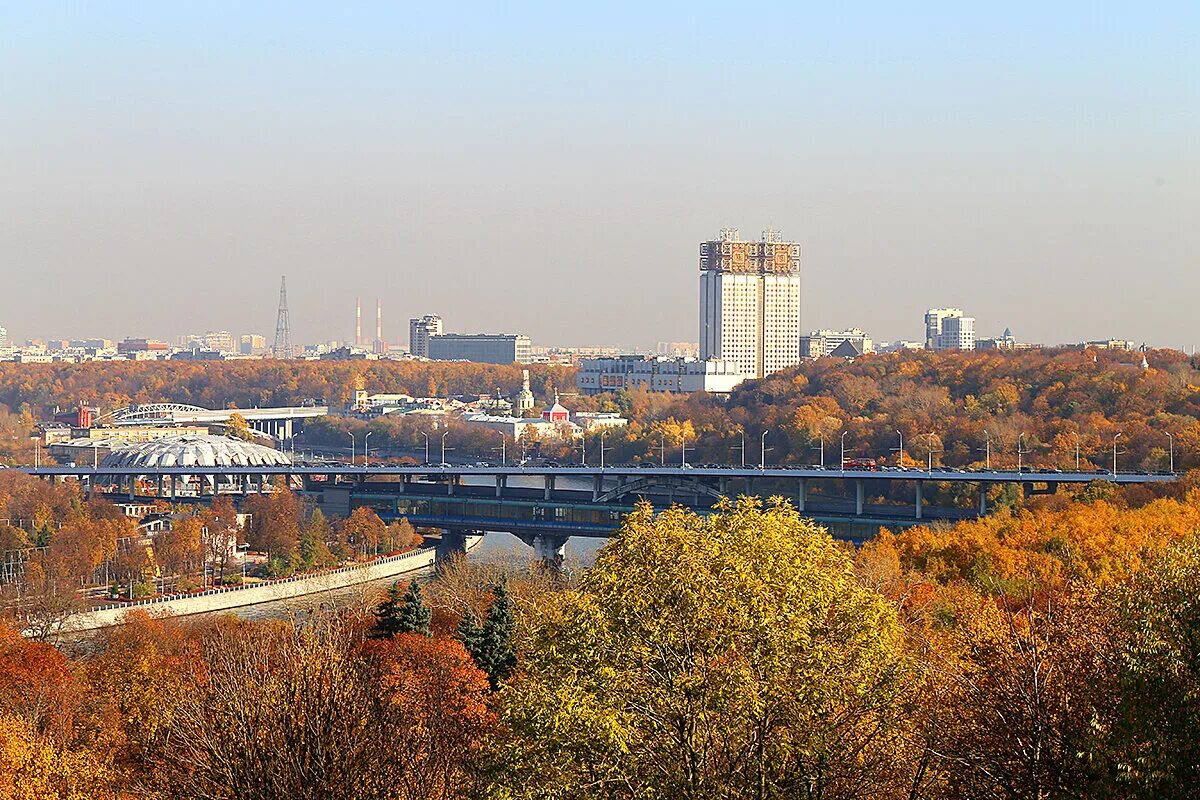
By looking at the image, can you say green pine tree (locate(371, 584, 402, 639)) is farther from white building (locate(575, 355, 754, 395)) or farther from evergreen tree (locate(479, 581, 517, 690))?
white building (locate(575, 355, 754, 395))

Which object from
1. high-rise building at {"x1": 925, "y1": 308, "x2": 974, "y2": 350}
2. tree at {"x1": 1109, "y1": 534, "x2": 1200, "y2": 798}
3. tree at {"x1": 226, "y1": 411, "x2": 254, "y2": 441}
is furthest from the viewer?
high-rise building at {"x1": 925, "y1": 308, "x2": 974, "y2": 350}

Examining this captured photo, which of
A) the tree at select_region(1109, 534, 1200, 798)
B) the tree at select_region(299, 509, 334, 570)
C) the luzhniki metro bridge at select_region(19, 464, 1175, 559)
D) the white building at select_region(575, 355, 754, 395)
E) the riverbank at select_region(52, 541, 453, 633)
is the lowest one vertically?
the riverbank at select_region(52, 541, 453, 633)

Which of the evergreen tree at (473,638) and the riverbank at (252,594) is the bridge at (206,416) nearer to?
the riverbank at (252,594)

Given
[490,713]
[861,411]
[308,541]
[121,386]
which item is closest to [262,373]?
[121,386]

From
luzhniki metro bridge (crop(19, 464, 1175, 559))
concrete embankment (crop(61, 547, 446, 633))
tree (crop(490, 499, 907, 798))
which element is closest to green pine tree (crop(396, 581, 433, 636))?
concrete embankment (crop(61, 547, 446, 633))

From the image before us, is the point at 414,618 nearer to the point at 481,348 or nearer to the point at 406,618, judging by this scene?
the point at 406,618

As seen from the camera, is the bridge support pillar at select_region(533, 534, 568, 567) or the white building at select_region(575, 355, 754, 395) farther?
the white building at select_region(575, 355, 754, 395)

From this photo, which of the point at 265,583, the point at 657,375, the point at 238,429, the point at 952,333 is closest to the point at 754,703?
the point at 265,583
